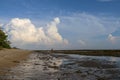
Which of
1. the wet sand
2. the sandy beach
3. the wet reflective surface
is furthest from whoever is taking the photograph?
the sandy beach

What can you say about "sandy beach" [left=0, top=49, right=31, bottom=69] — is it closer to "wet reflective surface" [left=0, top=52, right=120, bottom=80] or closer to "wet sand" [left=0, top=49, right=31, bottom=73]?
"wet sand" [left=0, top=49, right=31, bottom=73]

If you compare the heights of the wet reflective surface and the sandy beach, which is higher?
the sandy beach

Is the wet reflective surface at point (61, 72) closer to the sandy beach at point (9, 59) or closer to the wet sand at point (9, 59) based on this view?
the wet sand at point (9, 59)

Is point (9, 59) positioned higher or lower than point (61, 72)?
higher

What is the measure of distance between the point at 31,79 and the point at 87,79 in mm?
4472

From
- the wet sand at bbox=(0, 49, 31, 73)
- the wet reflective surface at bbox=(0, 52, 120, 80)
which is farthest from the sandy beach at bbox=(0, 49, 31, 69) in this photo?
the wet reflective surface at bbox=(0, 52, 120, 80)

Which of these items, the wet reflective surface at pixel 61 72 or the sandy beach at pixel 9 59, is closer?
the wet reflective surface at pixel 61 72

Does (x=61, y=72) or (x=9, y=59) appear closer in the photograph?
(x=61, y=72)

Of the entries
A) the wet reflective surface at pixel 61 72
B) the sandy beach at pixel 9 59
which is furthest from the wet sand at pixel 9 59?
the wet reflective surface at pixel 61 72

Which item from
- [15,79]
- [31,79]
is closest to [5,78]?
[15,79]

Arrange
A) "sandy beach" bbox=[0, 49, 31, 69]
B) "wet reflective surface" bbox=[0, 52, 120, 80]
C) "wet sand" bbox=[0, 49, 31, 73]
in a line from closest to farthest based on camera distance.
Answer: "wet reflective surface" bbox=[0, 52, 120, 80]
"wet sand" bbox=[0, 49, 31, 73]
"sandy beach" bbox=[0, 49, 31, 69]

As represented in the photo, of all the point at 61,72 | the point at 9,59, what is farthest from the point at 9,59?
the point at 61,72

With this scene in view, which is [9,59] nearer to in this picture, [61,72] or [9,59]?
[9,59]

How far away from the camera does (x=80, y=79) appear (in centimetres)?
1870
